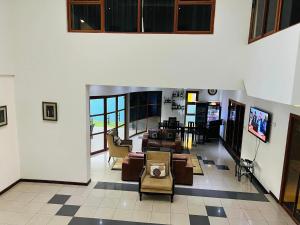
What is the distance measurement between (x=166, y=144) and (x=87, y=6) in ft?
17.8

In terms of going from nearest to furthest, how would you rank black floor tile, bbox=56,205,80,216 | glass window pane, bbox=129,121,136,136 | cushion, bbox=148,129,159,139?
black floor tile, bbox=56,205,80,216, cushion, bbox=148,129,159,139, glass window pane, bbox=129,121,136,136

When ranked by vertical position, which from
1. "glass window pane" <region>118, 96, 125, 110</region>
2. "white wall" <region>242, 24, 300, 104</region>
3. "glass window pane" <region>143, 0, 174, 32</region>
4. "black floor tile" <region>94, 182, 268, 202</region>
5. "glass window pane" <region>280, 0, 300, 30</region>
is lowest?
"black floor tile" <region>94, 182, 268, 202</region>

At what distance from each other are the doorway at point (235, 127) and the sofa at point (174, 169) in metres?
2.91

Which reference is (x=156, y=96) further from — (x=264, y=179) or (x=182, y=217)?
(x=182, y=217)

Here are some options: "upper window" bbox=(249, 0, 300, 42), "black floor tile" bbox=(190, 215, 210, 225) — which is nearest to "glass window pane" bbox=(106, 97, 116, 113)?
"black floor tile" bbox=(190, 215, 210, 225)

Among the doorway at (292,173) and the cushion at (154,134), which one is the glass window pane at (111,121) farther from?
the doorway at (292,173)

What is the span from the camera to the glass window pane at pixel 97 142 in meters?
8.65

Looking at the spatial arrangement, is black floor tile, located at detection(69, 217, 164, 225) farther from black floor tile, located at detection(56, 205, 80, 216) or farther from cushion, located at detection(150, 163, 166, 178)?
cushion, located at detection(150, 163, 166, 178)

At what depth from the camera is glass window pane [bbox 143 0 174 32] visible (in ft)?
17.8

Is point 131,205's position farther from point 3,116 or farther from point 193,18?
point 193,18

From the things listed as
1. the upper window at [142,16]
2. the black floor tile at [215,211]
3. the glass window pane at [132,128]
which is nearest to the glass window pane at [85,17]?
the upper window at [142,16]

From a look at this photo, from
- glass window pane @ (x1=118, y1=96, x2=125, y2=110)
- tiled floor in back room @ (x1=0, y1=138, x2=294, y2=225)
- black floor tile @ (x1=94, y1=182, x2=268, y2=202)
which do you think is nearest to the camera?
tiled floor in back room @ (x1=0, y1=138, x2=294, y2=225)

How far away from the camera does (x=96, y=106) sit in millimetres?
8539

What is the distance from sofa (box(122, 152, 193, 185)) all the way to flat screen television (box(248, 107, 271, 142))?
201 cm
